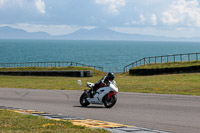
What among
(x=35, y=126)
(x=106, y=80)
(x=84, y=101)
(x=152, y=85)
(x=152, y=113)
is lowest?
(x=152, y=113)

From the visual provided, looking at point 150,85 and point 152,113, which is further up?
point 150,85

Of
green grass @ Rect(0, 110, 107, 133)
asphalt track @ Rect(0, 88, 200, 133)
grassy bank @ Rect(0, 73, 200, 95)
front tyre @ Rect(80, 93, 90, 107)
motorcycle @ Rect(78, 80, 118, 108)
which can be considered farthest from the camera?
grassy bank @ Rect(0, 73, 200, 95)

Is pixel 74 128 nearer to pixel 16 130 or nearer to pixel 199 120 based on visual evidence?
pixel 16 130

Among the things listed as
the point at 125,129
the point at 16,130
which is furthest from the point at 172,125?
the point at 16,130

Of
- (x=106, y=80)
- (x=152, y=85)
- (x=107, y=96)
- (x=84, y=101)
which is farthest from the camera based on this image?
(x=152, y=85)

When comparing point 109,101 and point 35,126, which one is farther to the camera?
point 109,101

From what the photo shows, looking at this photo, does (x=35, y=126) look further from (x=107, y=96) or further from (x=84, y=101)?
(x=84, y=101)

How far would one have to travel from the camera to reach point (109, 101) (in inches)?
549

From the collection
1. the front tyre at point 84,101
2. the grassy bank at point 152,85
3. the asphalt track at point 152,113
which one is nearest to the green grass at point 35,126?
the asphalt track at point 152,113

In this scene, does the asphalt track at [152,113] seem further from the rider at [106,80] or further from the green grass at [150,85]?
the green grass at [150,85]

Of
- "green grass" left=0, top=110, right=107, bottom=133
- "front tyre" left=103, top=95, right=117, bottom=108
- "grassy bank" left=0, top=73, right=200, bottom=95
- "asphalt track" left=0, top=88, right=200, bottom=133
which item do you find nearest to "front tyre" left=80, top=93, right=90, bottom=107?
"asphalt track" left=0, top=88, right=200, bottom=133

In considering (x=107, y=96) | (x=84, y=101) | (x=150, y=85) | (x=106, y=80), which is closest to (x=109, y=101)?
(x=107, y=96)

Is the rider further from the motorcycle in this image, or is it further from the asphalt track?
the asphalt track

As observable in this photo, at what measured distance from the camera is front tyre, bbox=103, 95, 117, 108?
45.4 feet
